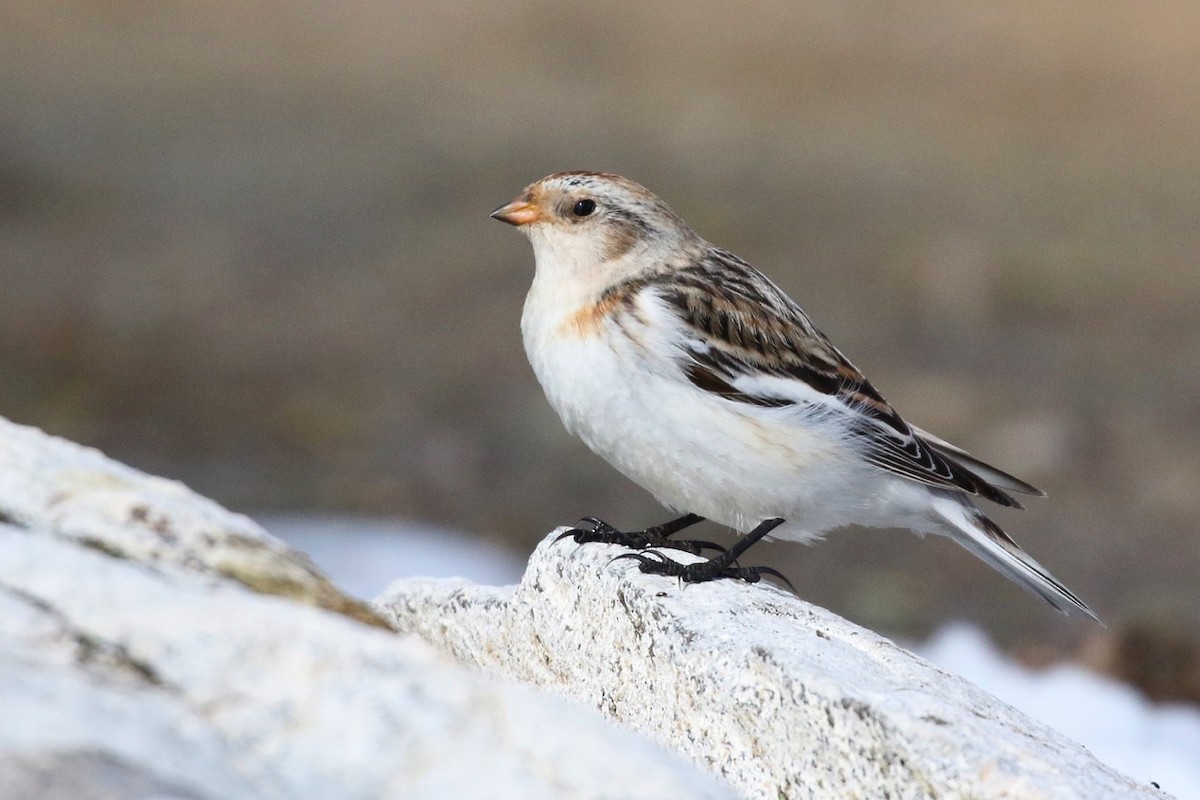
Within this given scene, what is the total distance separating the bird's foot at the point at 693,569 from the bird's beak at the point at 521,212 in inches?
44.2

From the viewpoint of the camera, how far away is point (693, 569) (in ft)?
12.0

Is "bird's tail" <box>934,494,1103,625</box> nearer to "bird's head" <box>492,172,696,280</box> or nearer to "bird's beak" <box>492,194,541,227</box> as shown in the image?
"bird's head" <box>492,172,696,280</box>

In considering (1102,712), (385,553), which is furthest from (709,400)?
(385,553)

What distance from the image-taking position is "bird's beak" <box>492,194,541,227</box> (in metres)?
4.42

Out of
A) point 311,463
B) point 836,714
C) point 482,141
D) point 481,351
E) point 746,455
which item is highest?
point 482,141

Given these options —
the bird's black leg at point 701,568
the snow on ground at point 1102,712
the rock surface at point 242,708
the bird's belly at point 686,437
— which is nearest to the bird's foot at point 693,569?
the bird's black leg at point 701,568

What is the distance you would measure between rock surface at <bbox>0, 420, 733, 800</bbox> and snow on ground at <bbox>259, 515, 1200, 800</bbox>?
2.13 m

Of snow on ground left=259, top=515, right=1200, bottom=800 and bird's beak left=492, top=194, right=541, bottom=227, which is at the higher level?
bird's beak left=492, top=194, right=541, bottom=227

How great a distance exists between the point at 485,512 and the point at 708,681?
594 cm

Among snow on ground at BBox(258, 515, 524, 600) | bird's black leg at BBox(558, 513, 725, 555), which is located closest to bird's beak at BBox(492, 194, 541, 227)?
bird's black leg at BBox(558, 513, 725, 555)

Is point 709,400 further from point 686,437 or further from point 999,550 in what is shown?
point 999,550

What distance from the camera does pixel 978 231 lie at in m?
12.3

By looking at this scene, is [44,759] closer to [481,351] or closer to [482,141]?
[481,351]

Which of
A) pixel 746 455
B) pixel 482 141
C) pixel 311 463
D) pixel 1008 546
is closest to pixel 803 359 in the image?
pixel 746 455
